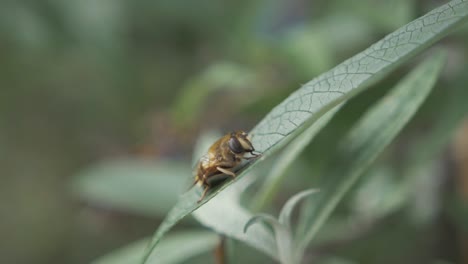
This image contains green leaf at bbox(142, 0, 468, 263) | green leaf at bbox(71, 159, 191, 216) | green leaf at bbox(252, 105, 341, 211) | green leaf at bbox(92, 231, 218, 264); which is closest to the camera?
green leaf at bbox(142, 0, 468, 263)

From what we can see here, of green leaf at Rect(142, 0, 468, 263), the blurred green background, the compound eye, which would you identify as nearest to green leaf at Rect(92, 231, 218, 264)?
the blurred green background

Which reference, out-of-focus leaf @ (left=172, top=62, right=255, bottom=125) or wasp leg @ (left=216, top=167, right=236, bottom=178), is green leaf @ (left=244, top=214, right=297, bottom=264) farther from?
out-of-focus leaf @ (left=172, top=62, right=255, bottom=125)

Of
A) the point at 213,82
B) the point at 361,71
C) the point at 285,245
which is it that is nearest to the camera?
the point at 361,71

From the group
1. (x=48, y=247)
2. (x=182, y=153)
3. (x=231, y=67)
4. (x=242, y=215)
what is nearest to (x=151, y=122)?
(x=182, y=153)

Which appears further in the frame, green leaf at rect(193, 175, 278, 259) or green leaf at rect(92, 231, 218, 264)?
green leaf at rect(92, 231, 218, 264)

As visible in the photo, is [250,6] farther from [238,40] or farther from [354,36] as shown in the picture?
[354,36]

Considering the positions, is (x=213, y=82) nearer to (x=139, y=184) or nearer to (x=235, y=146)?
(x=139, y=184)

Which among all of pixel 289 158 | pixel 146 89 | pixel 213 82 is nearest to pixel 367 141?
pixel 289 158

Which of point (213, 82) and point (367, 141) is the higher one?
point (213, 82)
